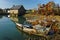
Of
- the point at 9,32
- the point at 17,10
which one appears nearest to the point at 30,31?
the point at 9,32

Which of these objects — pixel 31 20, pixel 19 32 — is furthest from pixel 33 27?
pixel 19 32

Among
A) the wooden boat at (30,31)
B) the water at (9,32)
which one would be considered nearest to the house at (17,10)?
the water at (9,32)

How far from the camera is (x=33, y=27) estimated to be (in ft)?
17.3

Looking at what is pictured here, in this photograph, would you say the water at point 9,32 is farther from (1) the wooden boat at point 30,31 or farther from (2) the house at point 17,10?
(2) the house at point 17,10

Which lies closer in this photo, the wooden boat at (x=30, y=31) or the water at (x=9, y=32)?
the wooden boat at (x=30, y=31)

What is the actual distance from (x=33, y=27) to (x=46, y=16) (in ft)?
2.28

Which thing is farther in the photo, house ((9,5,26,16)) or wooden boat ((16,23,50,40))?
house ((9,5,26,16))

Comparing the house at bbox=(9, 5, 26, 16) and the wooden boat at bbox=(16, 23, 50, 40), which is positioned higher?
the house at bbox=(9, 5, 26, 16)

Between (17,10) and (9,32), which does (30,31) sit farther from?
(17,10)

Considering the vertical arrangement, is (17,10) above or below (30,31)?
above

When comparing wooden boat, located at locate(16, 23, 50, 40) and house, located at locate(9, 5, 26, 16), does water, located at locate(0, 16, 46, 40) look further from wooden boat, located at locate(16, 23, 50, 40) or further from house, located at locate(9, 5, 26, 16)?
house, located at locate(9, 5, 26, 16)

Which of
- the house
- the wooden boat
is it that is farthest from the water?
the house

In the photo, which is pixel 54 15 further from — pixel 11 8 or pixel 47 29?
pixel 11 8

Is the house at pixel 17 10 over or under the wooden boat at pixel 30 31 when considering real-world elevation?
over
